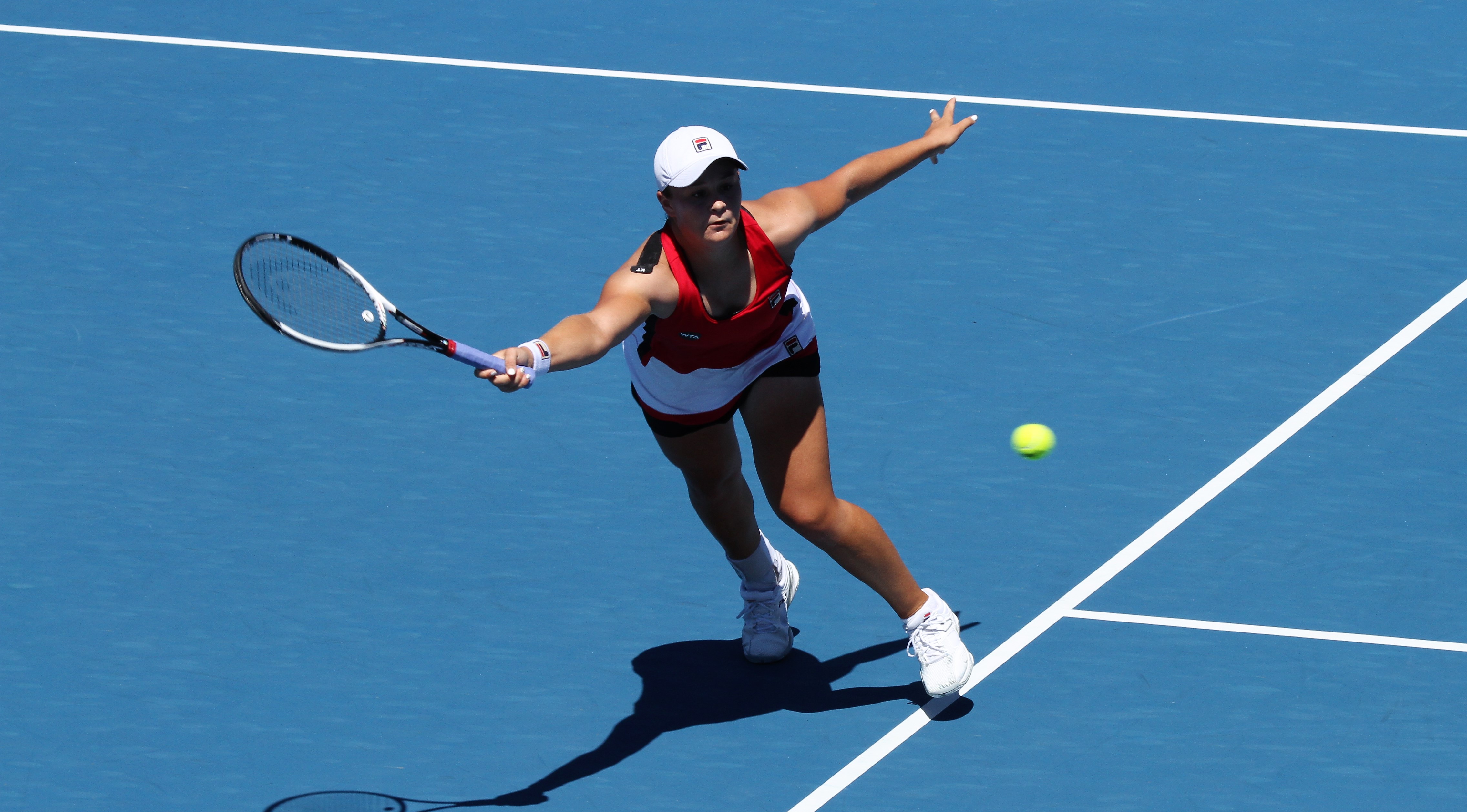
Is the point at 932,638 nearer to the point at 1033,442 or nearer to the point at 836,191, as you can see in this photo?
the point at 836,191

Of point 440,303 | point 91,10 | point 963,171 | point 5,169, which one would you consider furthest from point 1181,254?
point 91,10

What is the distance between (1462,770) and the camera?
18.0 feet

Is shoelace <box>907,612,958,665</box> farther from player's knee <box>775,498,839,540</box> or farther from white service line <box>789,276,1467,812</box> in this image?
player's knee <box>775,498,839,540</box>

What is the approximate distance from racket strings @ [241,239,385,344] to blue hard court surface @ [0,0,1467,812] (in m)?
1.30

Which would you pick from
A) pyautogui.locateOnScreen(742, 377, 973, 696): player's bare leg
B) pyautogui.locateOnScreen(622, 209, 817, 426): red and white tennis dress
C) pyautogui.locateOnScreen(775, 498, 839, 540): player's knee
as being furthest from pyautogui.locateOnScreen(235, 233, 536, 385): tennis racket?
pyautogui.locateOnScreen(775, 498, 839, 540): player's knee

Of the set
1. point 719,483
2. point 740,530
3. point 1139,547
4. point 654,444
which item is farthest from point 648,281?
point 1139,547

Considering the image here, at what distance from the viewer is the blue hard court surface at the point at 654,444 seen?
571 cm

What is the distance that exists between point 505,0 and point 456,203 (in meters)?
2.53

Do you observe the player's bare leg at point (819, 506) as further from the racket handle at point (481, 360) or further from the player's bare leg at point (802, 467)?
the racket handle at point (481, 360)

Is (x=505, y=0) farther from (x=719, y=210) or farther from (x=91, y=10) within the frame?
(x=719, y=210)

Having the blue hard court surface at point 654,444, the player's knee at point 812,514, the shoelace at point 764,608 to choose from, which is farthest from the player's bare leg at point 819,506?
the shoelace at point 764,608

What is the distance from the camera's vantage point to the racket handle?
15.1 feet

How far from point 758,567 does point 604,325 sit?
139 centimetres

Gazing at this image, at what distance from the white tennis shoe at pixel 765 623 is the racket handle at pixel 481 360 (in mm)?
1614
